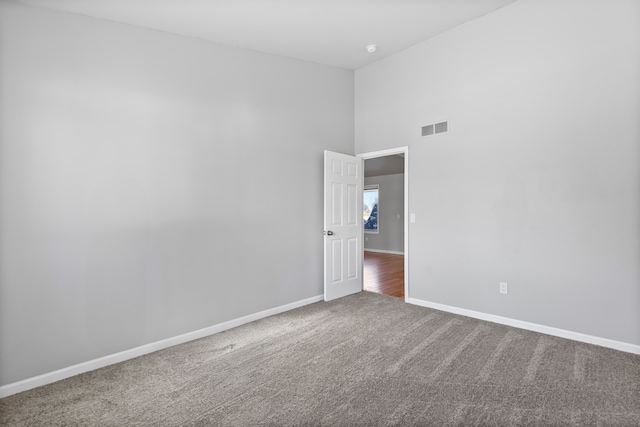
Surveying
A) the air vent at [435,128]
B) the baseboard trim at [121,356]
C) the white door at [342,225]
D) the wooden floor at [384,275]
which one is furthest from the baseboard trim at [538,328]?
the air vent at [435,128]

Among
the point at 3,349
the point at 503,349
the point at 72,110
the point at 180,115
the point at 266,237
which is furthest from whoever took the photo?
the point at 266,237

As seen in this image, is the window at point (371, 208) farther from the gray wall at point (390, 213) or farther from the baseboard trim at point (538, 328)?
the baseboard trim at point (538, 328)

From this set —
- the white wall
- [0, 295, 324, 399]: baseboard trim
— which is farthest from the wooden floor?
[0, 295, 324, 399]: baseboard trim

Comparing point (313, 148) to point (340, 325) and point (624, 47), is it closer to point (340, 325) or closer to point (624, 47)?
point (340, 325)

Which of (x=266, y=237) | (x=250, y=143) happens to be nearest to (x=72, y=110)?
(x=250, y=143)

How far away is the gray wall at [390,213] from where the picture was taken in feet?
29.0

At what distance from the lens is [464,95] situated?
3545 mm

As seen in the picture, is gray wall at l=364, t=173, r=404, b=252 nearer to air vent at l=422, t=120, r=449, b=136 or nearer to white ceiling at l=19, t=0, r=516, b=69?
air vent at l=422, t=120, r=449, b=136

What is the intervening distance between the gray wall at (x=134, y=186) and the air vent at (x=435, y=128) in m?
1.53

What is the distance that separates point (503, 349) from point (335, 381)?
5.06 ft

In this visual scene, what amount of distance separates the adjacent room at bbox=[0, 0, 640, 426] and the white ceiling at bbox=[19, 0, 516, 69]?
3cm

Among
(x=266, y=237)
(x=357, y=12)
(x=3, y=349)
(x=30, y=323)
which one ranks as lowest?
(x=3, y=349)

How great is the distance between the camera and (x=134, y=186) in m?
2.78

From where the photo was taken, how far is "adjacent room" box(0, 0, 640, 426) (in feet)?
7.33
